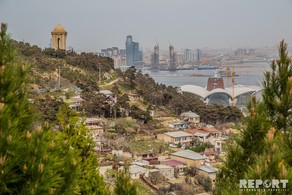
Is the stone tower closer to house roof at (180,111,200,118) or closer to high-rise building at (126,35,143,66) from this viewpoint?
house roof at (180,111,200,118)

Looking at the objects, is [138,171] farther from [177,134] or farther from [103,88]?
[103,88]

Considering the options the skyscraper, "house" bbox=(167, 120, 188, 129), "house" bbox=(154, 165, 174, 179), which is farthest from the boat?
"house" bbox=(154, 165, 174, 179)

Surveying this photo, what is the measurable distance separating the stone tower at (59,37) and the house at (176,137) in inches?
497

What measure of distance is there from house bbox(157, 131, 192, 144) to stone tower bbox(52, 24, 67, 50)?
41.4 ft

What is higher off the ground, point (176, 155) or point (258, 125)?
point (258, 125)

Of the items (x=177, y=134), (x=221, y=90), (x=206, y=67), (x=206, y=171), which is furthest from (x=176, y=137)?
(x=206, y=67)

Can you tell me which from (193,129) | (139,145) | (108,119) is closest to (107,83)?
(108,119)

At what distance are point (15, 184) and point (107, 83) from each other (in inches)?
755

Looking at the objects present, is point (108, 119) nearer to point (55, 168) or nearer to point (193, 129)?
point (193, 129)

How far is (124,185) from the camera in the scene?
76.4 inches

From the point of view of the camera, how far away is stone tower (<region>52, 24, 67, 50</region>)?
23.7 metres

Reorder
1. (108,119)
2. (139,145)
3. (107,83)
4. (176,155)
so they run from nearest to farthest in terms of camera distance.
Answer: (176,155) < (139,145) < (108,119) < (107,83)

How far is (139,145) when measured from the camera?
41.3 feet

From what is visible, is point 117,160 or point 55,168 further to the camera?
point 117,160
